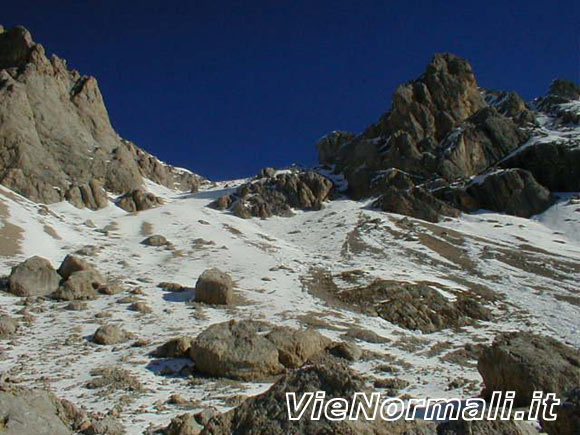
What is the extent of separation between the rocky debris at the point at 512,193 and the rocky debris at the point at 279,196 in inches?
1312

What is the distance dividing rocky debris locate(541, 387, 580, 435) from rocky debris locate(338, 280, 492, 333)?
19132 millimetres

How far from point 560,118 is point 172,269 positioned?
10975 cm

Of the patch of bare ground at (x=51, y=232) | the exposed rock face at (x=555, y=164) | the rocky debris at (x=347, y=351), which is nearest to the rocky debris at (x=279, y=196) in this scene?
the patch of bare ground at (x=51, y=232)

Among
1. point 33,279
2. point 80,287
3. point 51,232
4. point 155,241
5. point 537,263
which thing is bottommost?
point 80,287

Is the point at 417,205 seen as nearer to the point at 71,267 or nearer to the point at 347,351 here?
the point at 71,267

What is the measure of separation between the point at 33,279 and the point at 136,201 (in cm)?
5592

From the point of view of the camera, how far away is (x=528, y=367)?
1180 cm

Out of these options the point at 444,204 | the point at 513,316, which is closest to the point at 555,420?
the point at 513,316

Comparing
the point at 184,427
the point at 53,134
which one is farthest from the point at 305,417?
the point at 53,134

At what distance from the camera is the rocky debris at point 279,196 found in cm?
8681

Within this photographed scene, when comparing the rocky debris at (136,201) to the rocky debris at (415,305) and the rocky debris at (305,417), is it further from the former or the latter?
the rocky debris at (305,417)

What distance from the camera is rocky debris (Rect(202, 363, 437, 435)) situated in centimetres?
658

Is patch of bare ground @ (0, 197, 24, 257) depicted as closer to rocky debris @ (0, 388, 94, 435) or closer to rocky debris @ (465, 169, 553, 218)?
rocky debris @ (0, 388, 94, 435)

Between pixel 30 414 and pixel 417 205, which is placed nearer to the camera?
pixel 30 414
